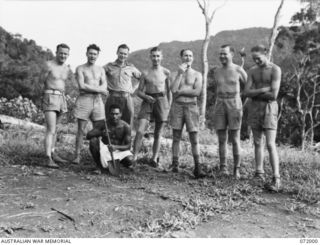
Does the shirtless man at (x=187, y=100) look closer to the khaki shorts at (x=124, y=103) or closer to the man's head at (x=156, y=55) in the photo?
the man's head at (x=156, y=55)

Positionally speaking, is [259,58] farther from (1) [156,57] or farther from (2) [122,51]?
(2) [122,51]

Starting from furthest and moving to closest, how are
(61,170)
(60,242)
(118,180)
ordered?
(61,170)
(118,180)
(60,242)

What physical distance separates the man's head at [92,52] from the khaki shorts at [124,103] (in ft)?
1.98

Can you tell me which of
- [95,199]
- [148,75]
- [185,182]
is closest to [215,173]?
[185,182]

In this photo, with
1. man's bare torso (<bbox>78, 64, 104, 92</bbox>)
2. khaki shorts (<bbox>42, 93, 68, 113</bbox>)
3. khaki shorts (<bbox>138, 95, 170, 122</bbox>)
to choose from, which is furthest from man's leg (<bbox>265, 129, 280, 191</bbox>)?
khaki shorts (<bbox>42, 93, 68, 113</bbox>)

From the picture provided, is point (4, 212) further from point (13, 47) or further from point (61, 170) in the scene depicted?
point (13, 47)

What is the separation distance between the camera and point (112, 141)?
554cm

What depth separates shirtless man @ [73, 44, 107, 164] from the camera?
5703mm

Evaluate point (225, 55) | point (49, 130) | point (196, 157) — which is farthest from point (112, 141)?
point (225, 55)

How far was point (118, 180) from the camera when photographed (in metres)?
5.11

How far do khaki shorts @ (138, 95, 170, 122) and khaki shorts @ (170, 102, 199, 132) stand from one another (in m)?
0.23

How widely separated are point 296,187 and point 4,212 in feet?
11.6

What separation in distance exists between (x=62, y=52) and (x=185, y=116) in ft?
6.46

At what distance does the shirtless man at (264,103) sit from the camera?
16.7 feet
